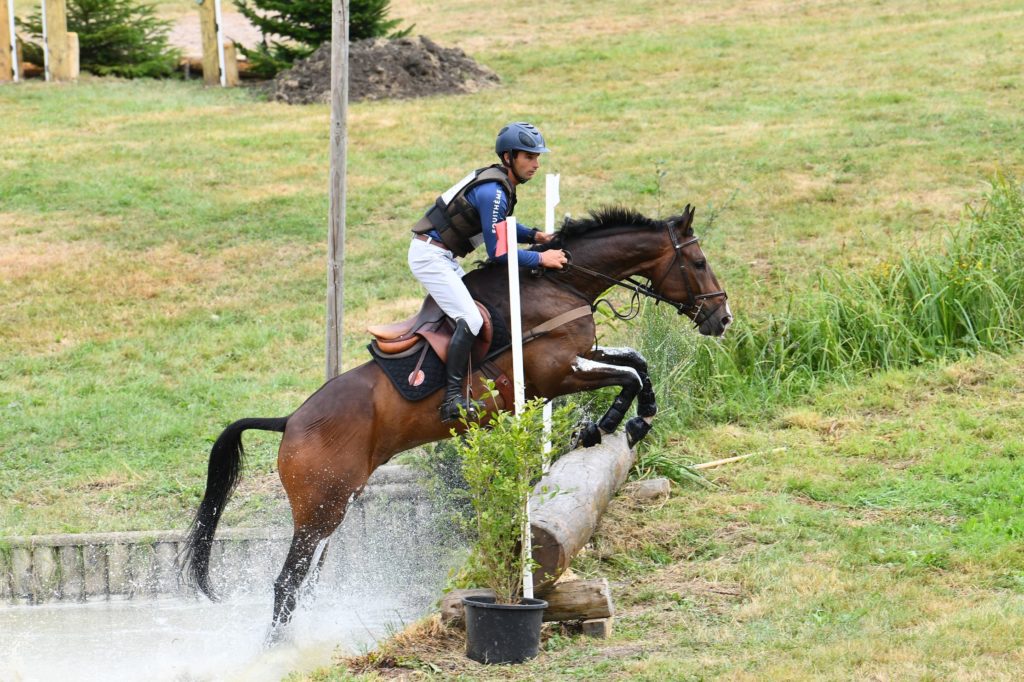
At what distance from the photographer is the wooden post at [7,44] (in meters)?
22.4

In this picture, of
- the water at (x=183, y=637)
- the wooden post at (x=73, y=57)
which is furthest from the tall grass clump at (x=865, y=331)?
the wooden post at (x=73, y=57)

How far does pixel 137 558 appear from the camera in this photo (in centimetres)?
791

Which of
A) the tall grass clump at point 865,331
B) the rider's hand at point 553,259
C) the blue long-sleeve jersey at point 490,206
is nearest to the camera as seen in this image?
the blue long-sleeve jersey at point 490,206

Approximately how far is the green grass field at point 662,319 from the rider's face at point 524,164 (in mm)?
2307

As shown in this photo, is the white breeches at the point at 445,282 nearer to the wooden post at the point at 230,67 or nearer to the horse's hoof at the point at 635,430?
the horse's hoof at the point at 635,430

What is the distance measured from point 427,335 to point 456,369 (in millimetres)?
261

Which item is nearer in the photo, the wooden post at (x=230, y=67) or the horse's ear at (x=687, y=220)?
the horse's ear at (x=687, y=220)

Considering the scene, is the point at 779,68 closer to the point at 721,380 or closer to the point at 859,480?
the point at 721,380

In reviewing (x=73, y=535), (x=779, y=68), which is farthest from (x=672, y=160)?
(x=73, y=535)

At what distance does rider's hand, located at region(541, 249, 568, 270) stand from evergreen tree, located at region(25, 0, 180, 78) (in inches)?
Answer: 742

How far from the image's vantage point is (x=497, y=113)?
19500 millimetres

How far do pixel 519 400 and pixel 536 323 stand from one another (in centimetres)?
92

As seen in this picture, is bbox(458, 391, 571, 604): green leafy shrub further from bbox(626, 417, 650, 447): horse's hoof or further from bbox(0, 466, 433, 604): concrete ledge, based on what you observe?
bbox(0, 466, 433, 604): concrete ledge

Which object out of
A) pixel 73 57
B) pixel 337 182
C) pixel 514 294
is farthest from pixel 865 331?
pixel 73 57
